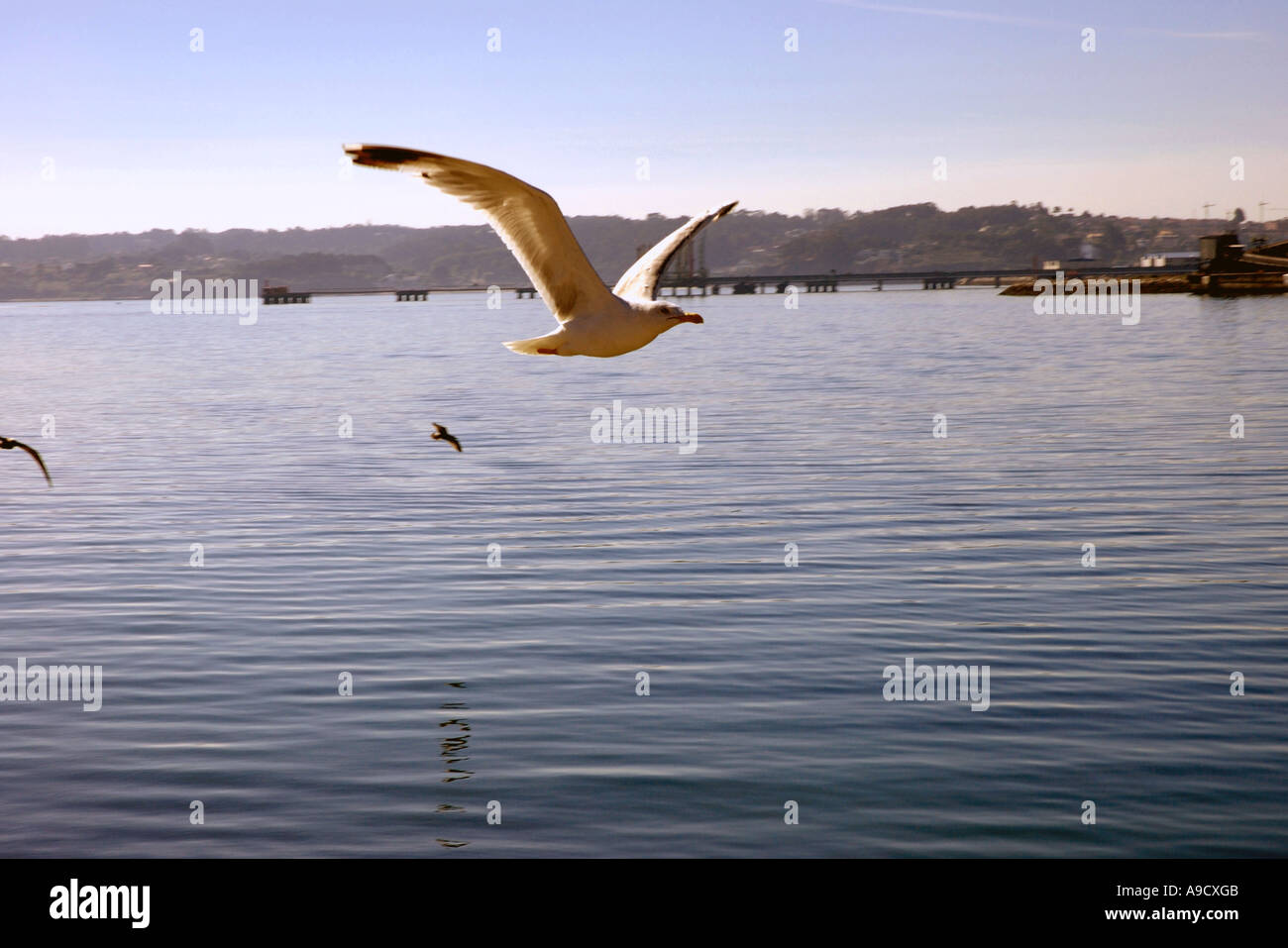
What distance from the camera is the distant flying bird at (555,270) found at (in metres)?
12.1

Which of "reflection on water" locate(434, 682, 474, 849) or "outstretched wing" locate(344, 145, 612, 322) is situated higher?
"outstretched wing" locate(344, 145, 612, 322)

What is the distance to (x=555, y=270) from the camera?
43.2ft

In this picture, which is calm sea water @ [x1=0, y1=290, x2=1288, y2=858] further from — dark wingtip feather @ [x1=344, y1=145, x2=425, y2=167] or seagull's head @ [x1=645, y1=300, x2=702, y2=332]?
dark wingtip feather @ [x1=344, y1=145, x2=425, y2=167]

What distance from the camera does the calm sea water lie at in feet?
44.4

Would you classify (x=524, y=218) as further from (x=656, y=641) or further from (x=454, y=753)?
(x=656, y=641)

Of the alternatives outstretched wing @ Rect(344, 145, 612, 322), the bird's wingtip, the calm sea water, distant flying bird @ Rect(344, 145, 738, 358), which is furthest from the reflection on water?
the bird's wingtip

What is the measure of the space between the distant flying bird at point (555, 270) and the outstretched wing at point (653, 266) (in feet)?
4.92

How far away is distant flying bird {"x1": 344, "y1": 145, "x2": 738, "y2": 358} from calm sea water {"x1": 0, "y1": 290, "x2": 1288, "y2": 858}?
4.39 m

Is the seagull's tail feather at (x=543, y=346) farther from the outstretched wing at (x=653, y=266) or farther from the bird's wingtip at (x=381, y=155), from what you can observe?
the outstretched wing at (x=653, y=266)

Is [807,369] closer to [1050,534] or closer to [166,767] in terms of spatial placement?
[1050,534]

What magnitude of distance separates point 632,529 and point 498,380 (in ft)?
164

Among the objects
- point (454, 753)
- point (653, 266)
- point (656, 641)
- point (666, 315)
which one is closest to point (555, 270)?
point (666, 315)

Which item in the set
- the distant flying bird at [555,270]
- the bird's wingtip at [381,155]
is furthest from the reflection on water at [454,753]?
the bird's wingtip at [381,155]
